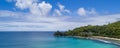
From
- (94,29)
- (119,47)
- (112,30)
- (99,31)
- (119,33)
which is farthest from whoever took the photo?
(94,29)

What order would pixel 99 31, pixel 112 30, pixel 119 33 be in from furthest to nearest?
pixel 99 31, pixel 112 30, pixel 119 33

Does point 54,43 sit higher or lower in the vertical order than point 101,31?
lower

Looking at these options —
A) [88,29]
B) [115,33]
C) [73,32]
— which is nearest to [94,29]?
[88,29]

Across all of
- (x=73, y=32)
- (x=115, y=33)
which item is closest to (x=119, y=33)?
(x=115, y=33)

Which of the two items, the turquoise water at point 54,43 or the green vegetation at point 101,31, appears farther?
the green vegetation at point 101,31

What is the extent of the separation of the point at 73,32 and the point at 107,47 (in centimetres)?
6283

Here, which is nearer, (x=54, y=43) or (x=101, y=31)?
(x=54, y=43)

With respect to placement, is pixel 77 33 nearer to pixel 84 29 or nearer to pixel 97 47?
pixel 84 29

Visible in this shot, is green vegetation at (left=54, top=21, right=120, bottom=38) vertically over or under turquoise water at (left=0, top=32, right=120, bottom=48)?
over

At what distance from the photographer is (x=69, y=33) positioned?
108 metres

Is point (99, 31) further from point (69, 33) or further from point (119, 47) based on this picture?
point (119, 47)

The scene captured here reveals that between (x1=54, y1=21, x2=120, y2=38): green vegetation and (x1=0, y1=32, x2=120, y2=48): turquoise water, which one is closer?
(x1=0, y1=32, x2=120, y2=48): turquoise water

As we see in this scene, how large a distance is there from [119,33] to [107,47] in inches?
1503

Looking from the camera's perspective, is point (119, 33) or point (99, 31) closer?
point (119, 33)
